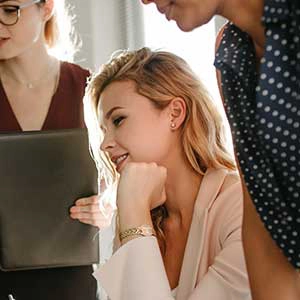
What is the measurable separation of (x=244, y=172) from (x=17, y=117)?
84 centimetres

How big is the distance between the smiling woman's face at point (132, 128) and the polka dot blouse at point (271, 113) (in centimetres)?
46

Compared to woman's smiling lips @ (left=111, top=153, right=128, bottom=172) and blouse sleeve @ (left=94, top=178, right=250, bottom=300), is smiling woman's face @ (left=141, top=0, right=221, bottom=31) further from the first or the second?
woman's smiling lips @ (left=111, top=153, right=128, bottom=172)

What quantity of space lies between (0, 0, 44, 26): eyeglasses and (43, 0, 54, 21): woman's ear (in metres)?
0.05

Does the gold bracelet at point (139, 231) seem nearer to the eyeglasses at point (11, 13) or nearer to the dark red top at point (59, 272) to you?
the dark red top at point (59, 272)

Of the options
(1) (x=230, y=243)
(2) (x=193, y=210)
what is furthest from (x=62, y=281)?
(1) (x=230, y=243)

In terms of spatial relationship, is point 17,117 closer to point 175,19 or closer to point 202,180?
point 202,180

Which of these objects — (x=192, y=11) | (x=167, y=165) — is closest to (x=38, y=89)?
(x=167, y=165)

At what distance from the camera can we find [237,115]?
80 centimetres

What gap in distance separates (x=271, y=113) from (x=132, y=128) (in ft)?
1.99

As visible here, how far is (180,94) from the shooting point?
1309 mm

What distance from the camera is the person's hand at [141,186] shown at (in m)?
1.18

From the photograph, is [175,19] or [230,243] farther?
[230,243]

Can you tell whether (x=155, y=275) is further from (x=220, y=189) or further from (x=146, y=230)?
(x=220, y=189)

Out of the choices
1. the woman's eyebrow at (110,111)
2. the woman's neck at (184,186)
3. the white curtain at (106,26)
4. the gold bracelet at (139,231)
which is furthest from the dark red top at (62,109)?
the white curtain at (106,26)
